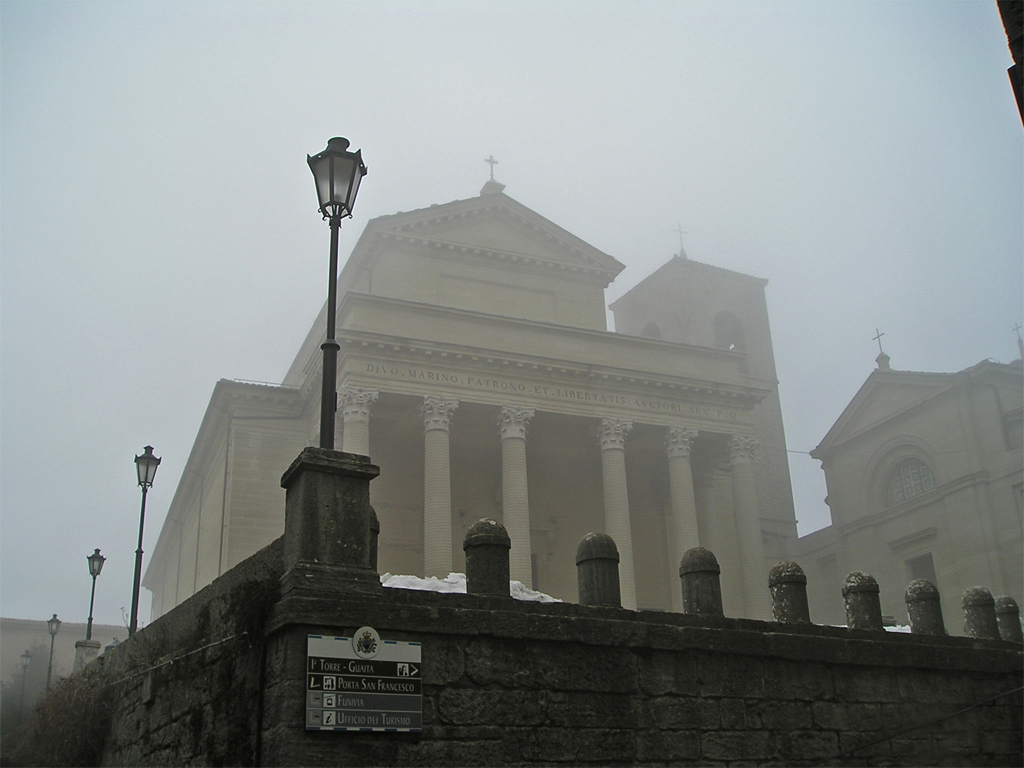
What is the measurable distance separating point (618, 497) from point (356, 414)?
756cm

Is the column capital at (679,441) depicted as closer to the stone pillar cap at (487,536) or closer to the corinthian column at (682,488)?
the corinthian column at (682,488)

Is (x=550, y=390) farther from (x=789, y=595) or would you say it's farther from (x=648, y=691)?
(x=648, y=691)

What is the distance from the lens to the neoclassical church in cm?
2675

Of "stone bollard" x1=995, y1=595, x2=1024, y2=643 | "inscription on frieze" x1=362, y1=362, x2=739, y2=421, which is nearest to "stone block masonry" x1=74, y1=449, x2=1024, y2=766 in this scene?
"stone bollard" x1=995, y1=595, x2=1024, y2=643

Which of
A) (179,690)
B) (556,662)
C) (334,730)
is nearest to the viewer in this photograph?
(334,730)

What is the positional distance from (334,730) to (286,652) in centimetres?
61

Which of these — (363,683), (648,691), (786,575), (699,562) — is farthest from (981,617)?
(363,683)

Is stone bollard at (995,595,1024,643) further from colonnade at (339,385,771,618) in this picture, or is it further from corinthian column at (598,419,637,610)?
corinthian column at (598,419,637,610)

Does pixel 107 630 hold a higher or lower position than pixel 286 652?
higher

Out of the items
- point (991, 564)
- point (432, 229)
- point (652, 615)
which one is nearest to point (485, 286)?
point (432, 229)

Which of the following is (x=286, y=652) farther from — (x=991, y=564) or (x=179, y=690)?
(x=991, y=564)

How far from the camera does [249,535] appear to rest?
2911cm

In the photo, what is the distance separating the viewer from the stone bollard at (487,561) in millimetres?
8086

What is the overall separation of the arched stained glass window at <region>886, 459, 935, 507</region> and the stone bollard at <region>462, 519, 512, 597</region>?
1077 inches
